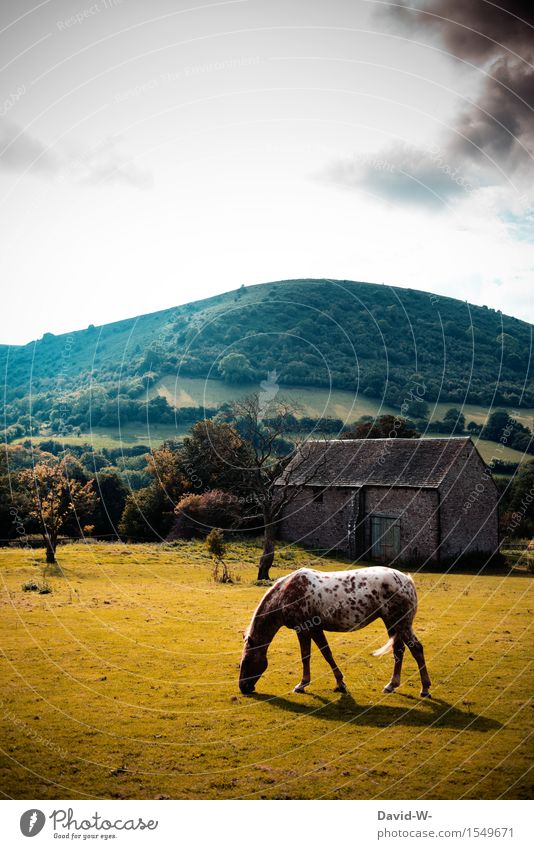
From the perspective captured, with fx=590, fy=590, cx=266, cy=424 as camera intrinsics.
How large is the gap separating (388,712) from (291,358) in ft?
296

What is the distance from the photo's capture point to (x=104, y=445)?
285 ft

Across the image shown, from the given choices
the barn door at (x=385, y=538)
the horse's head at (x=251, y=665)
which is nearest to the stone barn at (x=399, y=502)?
the barn door at (x=385, y=538)

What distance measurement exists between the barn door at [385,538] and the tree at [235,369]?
5210 cm

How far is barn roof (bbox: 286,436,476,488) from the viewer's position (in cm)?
4012

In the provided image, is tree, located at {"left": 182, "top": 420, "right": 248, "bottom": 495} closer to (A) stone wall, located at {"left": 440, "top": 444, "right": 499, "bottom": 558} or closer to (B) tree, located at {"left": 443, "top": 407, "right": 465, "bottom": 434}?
(A) stone wall, located at {"left": 440, "top": 444, "right": 499, "bottom": 558}

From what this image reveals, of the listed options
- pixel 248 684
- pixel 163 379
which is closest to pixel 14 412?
pixel 163 379

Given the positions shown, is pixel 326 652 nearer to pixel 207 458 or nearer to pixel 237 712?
pixel 237 712

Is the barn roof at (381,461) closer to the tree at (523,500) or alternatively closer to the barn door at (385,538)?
the barn door at (385,538)

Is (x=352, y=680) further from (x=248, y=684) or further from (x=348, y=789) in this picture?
(x=348, y=789)

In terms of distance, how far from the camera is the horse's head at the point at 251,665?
505 inches

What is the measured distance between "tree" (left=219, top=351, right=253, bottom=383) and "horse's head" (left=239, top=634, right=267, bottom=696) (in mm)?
78228

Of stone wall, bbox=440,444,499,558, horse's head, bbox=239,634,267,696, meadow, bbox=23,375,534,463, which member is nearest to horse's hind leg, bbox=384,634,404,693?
horse's head, bbox=239,634,267,696
